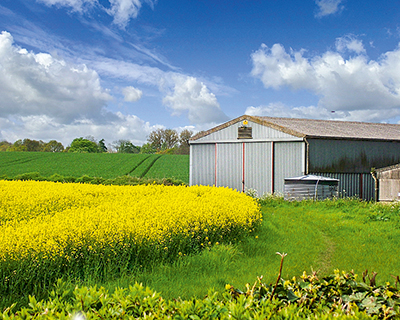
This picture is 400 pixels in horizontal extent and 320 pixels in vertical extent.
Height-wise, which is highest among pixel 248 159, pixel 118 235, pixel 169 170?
pixel 248 159

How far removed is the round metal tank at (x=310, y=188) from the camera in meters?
15.1

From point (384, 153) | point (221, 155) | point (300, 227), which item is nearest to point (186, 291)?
point (300, 227)

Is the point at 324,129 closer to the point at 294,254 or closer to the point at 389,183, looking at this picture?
the point at 389,183

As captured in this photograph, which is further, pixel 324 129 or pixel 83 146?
pixel 83 146

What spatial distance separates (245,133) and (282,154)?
238cm

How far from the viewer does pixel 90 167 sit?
46812 millimetres

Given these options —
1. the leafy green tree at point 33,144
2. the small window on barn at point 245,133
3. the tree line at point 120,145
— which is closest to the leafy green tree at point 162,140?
the tree line at point 120,145

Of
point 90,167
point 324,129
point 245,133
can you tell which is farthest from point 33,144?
point 324,129

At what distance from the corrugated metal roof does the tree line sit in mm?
51227

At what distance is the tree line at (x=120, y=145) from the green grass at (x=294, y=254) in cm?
6224

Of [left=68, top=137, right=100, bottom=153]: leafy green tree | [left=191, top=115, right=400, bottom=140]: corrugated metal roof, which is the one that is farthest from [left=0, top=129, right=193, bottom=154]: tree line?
[left=191, top=115, right=400, bottom=140]: corrugated metal roof

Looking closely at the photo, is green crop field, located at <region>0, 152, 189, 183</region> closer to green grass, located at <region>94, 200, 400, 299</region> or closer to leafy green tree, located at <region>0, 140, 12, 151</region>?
green grass, located at <region>94, 200, 400, 299</region>

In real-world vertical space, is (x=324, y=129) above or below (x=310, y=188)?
above

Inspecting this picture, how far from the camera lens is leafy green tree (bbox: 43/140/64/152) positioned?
311 ft
